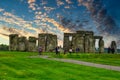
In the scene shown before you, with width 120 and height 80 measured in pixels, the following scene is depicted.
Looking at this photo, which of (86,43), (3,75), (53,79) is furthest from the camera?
A: (86,43)

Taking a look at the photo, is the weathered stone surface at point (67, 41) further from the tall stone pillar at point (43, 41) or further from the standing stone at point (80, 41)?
the tall stone pillar at point (43, 41)

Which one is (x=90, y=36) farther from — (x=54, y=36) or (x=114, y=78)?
(x=114, y=78)

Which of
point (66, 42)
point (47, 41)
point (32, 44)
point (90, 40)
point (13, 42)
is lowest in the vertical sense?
point (32, 44)

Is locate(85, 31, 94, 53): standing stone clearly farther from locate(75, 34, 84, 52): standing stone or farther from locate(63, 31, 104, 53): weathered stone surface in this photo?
locate(75, 34, 84, 52): standing stone

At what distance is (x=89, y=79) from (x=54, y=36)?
251 ft

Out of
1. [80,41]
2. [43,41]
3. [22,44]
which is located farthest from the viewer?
[22,44]

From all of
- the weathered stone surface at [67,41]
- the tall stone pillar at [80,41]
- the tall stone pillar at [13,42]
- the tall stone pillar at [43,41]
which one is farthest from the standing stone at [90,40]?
the tall stone pillar at [13,42]

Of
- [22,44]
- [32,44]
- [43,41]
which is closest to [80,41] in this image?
[43,41]

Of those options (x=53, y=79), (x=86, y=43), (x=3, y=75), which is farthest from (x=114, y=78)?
(x=86, y=43)

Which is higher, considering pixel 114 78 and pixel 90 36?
pixel 90 36

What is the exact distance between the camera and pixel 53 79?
2316 centimetres

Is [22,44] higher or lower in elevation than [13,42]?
lower

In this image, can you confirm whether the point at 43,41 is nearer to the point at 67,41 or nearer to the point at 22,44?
the point at 22,44

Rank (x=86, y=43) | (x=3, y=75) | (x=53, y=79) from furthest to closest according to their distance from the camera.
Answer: (x=86, y=43) < (x=3, y=75) < (x=53, y=79)
